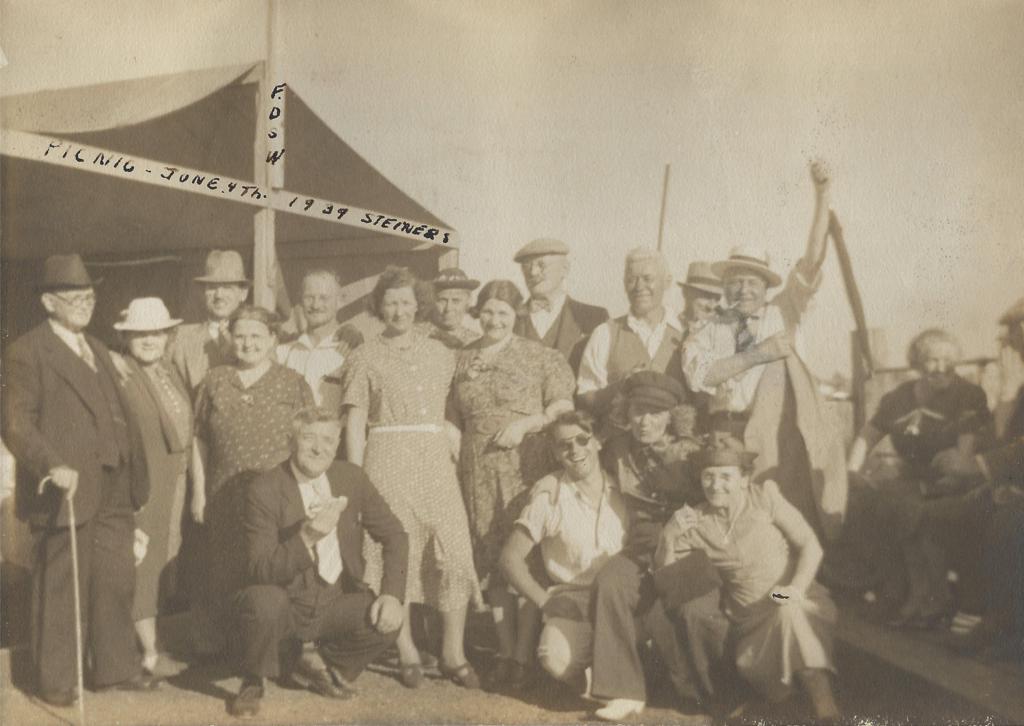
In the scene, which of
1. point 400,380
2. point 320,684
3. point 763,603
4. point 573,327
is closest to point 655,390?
point 573,327

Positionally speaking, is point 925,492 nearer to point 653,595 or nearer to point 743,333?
point 743,333

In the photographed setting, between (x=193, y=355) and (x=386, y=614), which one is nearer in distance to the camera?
(x=386, y=614)

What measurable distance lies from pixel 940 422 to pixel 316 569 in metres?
2.49

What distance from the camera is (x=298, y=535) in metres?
4.10

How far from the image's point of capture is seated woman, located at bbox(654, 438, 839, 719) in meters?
4.04

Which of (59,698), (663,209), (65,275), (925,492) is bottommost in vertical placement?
(59,698)

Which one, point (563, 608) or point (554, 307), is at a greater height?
point (554, 307)

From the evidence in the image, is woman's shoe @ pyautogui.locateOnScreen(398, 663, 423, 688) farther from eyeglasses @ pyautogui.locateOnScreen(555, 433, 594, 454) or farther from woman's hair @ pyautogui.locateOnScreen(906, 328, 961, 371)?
woman's hair @ pyautogui.locateOnScreen(906, 328, 961, 371)

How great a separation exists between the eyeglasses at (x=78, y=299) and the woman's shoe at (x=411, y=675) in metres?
1.89

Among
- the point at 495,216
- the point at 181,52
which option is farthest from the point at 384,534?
the point at 181,52

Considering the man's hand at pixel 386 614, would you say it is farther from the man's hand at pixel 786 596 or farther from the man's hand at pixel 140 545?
the man's hand at pixel 786 596

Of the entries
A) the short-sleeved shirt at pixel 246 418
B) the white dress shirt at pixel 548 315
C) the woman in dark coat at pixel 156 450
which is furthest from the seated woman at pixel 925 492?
the woman in dark coat at pixel 156 450

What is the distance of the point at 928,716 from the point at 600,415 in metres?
1.69

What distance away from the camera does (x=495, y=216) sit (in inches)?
172
